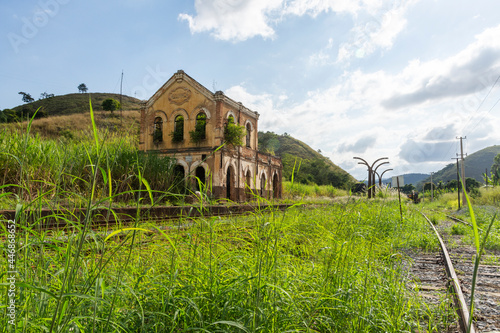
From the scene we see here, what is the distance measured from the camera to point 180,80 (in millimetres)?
23391

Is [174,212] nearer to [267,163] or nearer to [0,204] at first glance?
[0,204]

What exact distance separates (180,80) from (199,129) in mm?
3833

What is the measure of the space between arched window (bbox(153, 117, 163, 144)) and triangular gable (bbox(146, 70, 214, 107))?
134 centimetres

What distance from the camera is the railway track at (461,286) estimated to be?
10.1 feet

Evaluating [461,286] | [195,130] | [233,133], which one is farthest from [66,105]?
[461,286]

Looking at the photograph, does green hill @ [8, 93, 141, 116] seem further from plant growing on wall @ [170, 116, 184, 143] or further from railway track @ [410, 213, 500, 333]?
railway track @ [410, 213, 500, 333]

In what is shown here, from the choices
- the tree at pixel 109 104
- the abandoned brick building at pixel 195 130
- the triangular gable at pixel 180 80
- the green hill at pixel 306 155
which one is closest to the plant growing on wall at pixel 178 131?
the abandoned brick building at pixel 195 130

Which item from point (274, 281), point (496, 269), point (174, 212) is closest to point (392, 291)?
point (274, 281)

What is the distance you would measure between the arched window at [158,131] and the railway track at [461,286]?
20.7 meters

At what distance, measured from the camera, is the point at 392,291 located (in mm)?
3059

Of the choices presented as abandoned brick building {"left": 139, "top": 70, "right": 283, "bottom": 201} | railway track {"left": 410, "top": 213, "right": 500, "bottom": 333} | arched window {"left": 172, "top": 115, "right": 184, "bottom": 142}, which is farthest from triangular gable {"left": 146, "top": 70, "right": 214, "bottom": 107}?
railway track {"left": 410, "top": 213, "right": 500, "bottom": 333}

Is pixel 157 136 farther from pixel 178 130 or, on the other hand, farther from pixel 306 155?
pixel 306 155

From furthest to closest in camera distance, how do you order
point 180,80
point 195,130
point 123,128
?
point 123,128, point 180,80, point 195,130

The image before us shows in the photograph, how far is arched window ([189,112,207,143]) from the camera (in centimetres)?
2261
